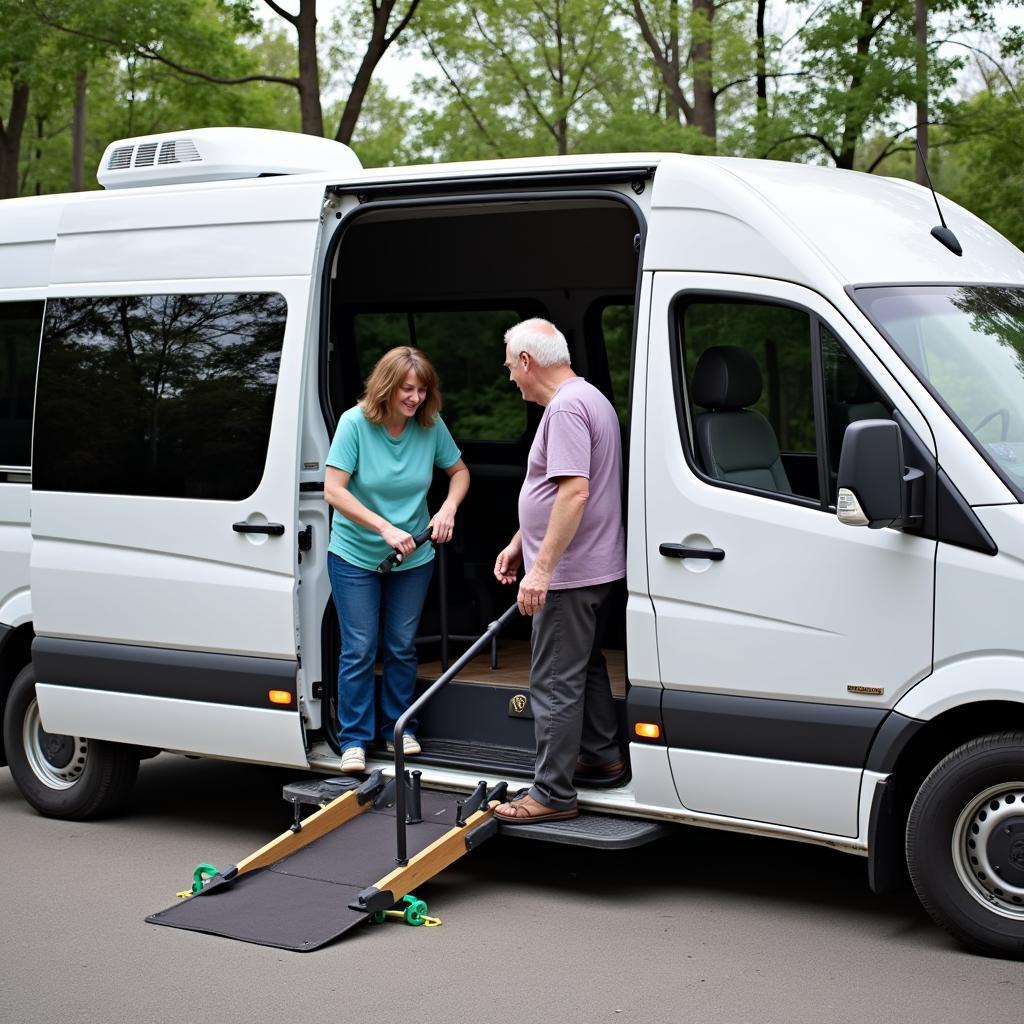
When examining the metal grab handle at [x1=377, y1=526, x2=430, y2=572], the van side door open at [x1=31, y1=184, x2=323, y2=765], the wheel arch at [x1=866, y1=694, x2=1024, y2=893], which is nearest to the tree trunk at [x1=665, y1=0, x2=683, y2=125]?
the van side door open at [x1=31, y1=184, x2=323, y2=765]

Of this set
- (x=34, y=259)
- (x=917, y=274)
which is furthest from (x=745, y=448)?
(x=34, y=259)

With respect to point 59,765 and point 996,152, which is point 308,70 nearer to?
point 996,152

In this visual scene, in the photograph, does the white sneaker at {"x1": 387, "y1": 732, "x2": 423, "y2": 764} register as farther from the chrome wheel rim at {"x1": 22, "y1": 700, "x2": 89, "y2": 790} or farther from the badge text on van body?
the chrome wheel rim at {"x1": 22, "y1": 700, "x2": 89, "y2": 790}

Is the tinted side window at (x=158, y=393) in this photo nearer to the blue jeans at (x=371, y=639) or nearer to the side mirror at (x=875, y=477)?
the blue jeans at (x=371, y=639)

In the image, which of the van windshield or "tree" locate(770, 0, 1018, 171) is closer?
the van windshield

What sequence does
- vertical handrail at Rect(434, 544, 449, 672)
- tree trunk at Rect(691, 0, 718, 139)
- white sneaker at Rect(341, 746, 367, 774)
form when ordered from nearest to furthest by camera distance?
white sneaker at Rect(341, 746, 367, 774)
vertical handrail at Rect(434, 544, 449, 672)
tree trunk at Rect(691, 0, 718, 139)

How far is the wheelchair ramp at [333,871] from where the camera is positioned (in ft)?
Result: 18.6

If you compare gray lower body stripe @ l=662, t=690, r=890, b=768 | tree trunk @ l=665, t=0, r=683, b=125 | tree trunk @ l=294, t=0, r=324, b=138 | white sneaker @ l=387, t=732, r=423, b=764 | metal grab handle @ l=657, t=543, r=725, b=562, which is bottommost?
white sneaker @ l=387, t=732, r=423, b=764

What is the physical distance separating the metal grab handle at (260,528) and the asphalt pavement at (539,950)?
142 centimetres

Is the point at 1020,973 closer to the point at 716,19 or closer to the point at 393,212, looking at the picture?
the point at 393,212

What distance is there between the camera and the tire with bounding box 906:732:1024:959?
5.21 meters

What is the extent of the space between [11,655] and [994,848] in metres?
4.74

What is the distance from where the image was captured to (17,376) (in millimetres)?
7938

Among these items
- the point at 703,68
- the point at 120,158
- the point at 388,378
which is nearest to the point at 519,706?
the point at 388,378
